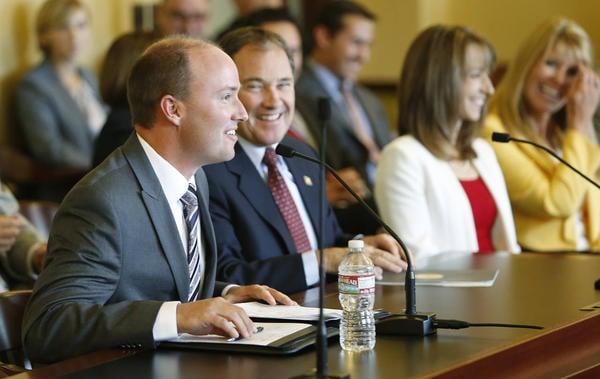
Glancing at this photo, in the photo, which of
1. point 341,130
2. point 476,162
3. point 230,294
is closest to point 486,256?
point 476,162

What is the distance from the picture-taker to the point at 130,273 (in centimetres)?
254

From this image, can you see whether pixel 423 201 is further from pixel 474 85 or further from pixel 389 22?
pixel 389 22

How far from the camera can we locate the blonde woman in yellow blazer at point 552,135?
445cm

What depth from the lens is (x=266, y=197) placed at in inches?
133

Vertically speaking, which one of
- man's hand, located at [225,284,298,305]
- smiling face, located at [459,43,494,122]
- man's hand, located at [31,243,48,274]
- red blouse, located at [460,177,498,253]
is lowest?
man's hand, located at [225,284,298,305]

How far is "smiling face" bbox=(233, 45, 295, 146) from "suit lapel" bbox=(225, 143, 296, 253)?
3.5 inches

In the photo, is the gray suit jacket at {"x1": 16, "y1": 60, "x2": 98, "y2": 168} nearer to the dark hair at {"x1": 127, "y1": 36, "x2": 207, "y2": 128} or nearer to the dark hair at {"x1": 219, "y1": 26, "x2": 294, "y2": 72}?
the dark hair at {"x1": 219, "y1": 26, "x2": 294, "y2": 72}

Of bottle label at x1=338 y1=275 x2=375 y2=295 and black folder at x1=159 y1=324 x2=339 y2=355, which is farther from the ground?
bottle label at x1=338 y1=275 x2=375 y2=295

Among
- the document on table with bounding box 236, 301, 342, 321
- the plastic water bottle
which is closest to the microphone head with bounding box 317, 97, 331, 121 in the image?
the plastic water bottle

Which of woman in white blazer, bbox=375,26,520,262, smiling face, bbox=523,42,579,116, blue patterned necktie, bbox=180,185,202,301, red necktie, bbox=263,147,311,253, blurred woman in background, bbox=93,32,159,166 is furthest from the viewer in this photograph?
blurred woman in background, bbox=93,32,159,166

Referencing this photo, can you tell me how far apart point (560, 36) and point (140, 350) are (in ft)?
9.50

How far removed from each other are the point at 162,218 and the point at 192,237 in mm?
158

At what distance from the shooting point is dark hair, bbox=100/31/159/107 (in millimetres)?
4887

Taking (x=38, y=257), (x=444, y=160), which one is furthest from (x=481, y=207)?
(x=38, y=257)
